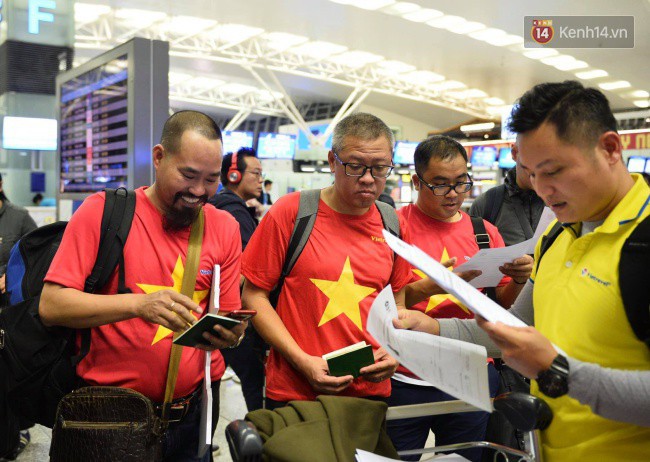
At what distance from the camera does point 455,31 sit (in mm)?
15625

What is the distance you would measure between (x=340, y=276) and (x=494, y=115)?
93.1 feet

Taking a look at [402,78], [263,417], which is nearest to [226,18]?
[402,78]

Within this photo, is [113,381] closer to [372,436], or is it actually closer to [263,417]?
[263,417]

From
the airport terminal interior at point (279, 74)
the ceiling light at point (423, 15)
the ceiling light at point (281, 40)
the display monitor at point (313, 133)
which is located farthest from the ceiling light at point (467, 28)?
the display monitor at point (313, 133)

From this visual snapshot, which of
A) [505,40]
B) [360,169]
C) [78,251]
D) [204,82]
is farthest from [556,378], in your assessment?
[204,82]

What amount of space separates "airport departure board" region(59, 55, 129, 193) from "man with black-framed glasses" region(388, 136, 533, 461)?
6.77 feet

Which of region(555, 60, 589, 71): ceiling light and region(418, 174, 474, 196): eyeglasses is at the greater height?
region(555, 60, 589, 71): ceiling light

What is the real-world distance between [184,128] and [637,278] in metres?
1.30

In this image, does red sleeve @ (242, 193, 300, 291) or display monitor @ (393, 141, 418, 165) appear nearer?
red sleeve @ (242, 193, 300, 291)

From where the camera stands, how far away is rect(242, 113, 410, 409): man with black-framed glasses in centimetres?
192

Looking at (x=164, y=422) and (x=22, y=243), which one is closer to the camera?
(x=164, y=422)

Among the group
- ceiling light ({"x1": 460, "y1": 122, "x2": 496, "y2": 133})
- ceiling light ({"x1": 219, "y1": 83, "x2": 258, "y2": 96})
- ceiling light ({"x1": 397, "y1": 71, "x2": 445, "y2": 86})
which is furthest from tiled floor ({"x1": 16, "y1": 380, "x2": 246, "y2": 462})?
ceiling light ({"x1": 460, "y1": 122, "x2": 496, "y2": 133})

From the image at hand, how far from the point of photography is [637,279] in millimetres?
1092

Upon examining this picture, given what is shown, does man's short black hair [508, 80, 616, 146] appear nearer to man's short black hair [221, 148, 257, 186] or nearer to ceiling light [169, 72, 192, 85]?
man's short black hair [221, 148, 257, 186]
